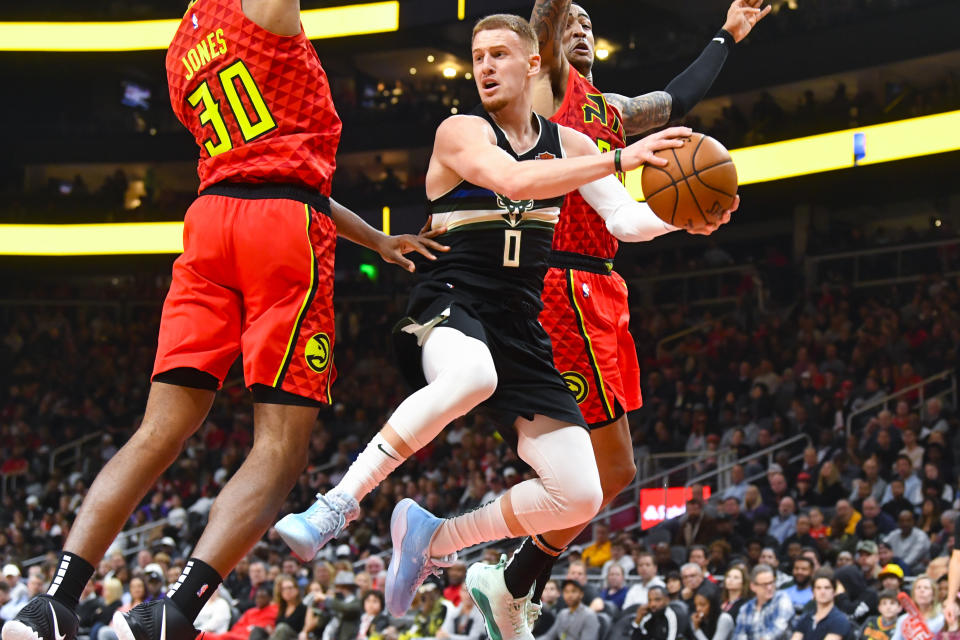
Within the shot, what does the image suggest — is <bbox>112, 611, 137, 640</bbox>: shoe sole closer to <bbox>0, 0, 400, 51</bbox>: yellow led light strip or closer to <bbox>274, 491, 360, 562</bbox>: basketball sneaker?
<bbox>274, 491, 360, 562</bbox>: basketball sneaker

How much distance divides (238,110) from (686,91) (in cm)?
275

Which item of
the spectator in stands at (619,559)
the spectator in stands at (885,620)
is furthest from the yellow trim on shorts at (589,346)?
the spectator in stands at (619,559)

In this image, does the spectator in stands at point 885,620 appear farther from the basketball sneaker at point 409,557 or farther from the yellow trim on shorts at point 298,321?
the yellow trim on shorts at point 298,321

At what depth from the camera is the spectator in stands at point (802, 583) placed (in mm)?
10597

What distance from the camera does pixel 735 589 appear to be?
10844 mm

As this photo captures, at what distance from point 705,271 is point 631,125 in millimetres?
16516

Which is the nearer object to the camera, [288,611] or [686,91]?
[686,91]

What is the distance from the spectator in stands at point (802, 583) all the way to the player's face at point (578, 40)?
655cm

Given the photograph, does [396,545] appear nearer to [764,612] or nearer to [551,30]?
[551,30]

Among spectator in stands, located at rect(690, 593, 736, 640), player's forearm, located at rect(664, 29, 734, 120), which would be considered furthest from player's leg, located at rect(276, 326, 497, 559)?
spectator in stands, located at rect(690, 593, 736, 640)

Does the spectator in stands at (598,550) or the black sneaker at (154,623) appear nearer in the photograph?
the black sneaker at (154,623)

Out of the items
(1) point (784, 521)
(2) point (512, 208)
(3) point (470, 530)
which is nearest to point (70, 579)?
(3) point (470, 530)

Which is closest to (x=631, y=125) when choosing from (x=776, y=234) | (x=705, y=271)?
(x=705, y=271)

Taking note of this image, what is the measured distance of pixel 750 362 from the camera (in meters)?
18.8
